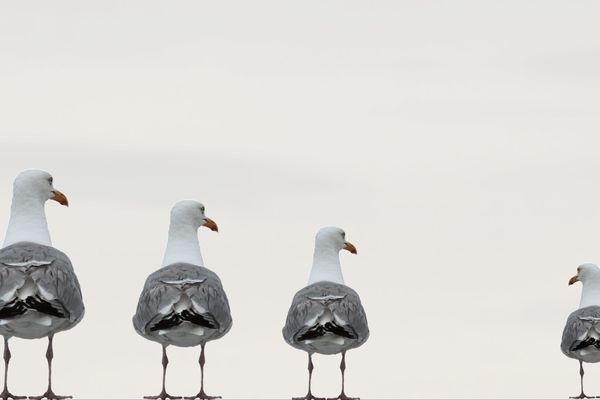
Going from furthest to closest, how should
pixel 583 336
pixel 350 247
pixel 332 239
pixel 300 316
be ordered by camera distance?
1. pixel 583 336
2. pixel 350 247
3. pixel 332 239
4. pixel 300 316

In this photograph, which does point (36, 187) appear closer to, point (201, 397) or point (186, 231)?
point (186, 231)

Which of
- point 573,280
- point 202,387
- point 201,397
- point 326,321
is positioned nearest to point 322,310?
point 326,321

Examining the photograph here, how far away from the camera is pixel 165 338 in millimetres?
38969

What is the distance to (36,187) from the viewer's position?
39812 millimetres

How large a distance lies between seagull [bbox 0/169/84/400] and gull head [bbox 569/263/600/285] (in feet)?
54.1

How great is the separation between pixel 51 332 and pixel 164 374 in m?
2.99

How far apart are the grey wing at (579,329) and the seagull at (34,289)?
14.1 meters

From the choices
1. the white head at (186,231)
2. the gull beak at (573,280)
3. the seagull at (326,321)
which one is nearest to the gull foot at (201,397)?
the seagull at (326,321)

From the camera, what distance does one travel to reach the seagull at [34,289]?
3697 cm

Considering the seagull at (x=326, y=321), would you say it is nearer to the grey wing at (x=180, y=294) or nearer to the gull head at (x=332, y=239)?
the gull head at (x=332, y=239)

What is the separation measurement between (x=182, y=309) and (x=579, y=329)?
12364mm

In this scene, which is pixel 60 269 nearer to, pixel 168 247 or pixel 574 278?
pixel 168 247

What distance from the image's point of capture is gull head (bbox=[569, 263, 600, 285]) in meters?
49.1

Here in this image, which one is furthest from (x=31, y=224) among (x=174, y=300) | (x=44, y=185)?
(x=174, y=300)
